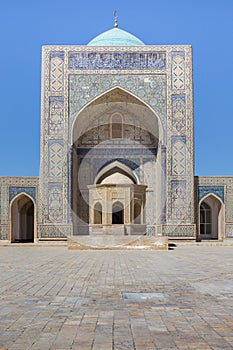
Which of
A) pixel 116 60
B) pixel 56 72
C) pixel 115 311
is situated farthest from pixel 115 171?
pixel 115 311

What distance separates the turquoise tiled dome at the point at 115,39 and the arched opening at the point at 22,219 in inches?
292

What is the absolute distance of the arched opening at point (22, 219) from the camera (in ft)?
60.5

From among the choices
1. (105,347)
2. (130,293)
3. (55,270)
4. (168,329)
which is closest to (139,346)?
(105,347)

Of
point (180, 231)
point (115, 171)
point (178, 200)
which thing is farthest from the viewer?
point (115, 171)

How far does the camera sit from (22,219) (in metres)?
20.4

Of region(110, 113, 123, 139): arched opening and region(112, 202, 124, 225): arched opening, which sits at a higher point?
region(110, 113, 123, 139): arched opening

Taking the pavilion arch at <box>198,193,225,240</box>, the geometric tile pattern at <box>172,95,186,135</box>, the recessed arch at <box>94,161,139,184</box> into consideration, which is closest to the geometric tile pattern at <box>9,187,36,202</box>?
the recessed arch at <box>94,161,139,184</box>

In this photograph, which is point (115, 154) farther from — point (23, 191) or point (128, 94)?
point (23, 191)

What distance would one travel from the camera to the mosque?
16594 millimetres

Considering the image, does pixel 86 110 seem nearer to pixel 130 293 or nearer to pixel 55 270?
pixel 55 270

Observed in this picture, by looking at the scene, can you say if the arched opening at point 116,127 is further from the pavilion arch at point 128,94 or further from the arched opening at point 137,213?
the arched opening at point 137,213

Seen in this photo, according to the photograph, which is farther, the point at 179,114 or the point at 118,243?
the point at 179,114

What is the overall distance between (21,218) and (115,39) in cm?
876

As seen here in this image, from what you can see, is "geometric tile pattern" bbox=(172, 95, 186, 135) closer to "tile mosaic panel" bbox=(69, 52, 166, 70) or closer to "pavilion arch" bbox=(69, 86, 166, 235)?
"pavilion arch" bbox=(69, 86, 166, 235)
